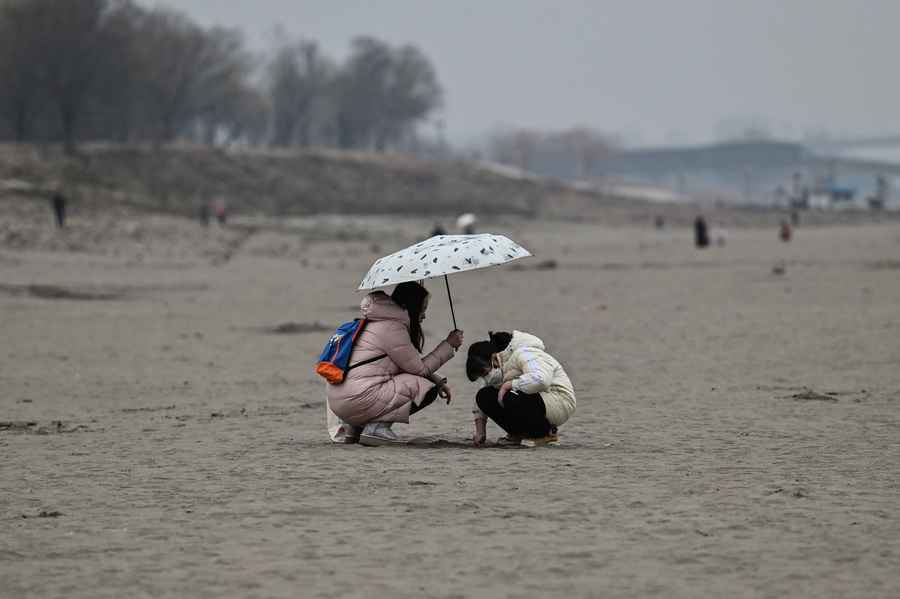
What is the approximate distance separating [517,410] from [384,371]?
2.96ft

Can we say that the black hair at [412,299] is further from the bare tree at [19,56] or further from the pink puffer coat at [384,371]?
the bare tree at [19,56]

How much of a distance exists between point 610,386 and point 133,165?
3221 inches

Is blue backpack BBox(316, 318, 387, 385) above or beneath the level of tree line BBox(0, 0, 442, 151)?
beneath

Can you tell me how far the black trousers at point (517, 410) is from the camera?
32.4 feet

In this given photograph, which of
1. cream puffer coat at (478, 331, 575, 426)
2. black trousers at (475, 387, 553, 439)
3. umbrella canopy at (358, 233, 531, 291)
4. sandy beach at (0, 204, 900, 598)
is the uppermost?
umbrella canopy at (358, 233, 531, 291)

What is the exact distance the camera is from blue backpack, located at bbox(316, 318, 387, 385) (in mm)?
9914

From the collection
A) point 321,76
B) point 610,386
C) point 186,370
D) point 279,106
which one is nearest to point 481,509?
point 610,386

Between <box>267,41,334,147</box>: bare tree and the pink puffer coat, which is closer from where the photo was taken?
the pink puffer coat

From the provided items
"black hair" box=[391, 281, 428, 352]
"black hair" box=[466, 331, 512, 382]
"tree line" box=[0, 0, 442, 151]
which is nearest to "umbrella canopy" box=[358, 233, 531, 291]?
"black hair" box=[391, 281, 428, 352]

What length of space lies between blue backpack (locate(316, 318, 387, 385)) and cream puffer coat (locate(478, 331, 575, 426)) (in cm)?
83

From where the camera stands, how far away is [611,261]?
43.0m

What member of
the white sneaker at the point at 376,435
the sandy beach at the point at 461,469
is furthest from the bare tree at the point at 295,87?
the white sneaker at the point at 376,435

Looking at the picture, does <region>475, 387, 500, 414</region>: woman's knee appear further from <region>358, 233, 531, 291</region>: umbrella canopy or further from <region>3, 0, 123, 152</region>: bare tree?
<region>3, 0, 123, 152</region>: bare tree

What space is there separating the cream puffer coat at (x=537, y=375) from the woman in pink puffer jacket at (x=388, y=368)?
365mm
